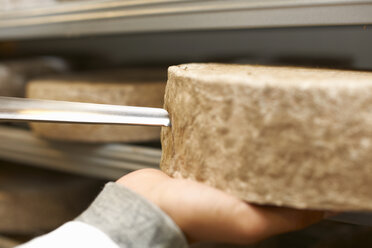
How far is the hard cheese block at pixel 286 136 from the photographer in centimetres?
40

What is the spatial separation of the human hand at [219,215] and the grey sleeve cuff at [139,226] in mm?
13

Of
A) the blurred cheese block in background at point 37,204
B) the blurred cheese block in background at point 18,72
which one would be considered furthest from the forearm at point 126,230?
the blurred cheese block in background at point 18,72

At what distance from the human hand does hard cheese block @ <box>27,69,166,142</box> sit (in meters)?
0.40

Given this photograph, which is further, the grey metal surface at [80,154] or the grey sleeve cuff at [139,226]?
the grey metal surface at [80,154]

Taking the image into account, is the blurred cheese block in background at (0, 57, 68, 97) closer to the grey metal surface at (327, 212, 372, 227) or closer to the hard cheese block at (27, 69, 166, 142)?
the hard cheese block at (27, 69, 166, 142)

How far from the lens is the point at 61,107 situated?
0.49 metres

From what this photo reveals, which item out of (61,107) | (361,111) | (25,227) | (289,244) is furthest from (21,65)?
(361,111)

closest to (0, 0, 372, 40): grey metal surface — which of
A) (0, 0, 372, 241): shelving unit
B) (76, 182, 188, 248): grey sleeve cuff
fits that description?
(0, 0, 372, 241): shelving unit

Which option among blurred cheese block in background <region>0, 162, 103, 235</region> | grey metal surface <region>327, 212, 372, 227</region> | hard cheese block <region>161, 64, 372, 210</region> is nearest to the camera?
hard cheese block <region>161, 64, 372, 210</region>

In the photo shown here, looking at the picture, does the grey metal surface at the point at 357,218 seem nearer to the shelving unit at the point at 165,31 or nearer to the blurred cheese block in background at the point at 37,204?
the shelving unit at the point at 165,31

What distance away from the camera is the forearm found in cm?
47

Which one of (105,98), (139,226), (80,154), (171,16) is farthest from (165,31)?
(139,226)

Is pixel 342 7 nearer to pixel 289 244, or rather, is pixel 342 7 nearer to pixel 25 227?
pixel 289 244

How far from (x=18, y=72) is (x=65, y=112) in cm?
86
